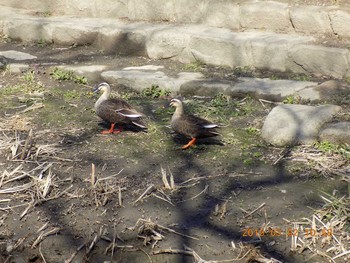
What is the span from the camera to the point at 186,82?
8.80 meters

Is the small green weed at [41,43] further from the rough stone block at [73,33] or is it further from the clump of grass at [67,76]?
the clump of grass at [67,76]

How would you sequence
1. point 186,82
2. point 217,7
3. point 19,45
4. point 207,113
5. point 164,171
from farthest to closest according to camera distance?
1. point 19,45
2. point 217,7
3. point 186,82
4. point 207,113
5. point 164,171

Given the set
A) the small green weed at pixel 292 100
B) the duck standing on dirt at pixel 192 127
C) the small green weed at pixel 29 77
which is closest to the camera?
the duck standing on dirt at pixel 192 127

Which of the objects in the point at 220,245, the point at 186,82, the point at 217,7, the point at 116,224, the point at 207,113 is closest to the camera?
the point at 220,245

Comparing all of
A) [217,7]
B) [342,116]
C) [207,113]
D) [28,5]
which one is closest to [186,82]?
[207,113]

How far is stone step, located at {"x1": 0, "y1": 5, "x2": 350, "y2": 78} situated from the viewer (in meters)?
8.70

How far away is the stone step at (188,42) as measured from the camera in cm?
870

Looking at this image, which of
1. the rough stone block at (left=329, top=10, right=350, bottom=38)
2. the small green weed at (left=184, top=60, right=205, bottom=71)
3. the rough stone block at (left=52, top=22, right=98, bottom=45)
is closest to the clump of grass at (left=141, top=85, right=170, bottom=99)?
the small green weed at (left=184, top=60, right=205, bottom=71)

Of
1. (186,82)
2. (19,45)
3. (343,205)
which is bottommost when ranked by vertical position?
(19,45)

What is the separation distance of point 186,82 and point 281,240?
3941 mm

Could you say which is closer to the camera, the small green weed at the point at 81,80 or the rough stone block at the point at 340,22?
the rough stone block at the point at 340,22

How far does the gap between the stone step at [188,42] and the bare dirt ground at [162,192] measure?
1141mm

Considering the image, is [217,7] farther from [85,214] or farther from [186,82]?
[85,214]

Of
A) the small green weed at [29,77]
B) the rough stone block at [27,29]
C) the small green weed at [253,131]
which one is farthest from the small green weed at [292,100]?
the rough stone block at [27,29]
